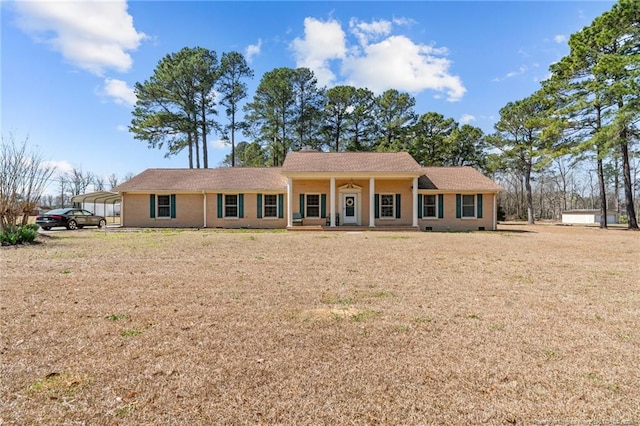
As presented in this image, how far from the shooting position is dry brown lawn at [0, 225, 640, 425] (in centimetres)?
245

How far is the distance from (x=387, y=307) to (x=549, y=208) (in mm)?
61419

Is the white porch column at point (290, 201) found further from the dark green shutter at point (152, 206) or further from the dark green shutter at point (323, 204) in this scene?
the dark green shutter at point (152, 206)

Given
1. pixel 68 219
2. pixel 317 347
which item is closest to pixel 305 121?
pixel 68 219

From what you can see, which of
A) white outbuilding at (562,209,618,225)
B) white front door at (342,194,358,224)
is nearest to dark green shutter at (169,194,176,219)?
white front door at (342,194,358,224)

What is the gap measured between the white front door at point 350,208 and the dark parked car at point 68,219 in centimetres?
1523

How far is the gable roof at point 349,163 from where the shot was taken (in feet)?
61.9

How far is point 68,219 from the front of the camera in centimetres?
1942

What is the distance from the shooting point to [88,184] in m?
51.8

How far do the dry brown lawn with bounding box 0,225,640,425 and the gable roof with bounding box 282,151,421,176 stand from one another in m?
12.2

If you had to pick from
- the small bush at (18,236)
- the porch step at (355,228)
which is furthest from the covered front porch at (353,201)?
the small bush at (18,236)

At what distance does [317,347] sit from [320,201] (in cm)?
1698

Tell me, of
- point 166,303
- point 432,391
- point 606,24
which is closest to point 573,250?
point 432,391

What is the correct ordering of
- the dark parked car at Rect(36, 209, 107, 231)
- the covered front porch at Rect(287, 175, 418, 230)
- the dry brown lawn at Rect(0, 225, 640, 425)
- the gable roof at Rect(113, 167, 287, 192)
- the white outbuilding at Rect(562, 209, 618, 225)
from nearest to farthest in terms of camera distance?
1. the dry brown lawn at Rect(0, 225, 640, 425)
2. the dark parked car at Rect(36, 209, 107, 231)
3. the covered front porch at Rect(287, 175, 418, 230)
4. the gable roof at Rect(113, 167, 287, 192)
5. the white outbuilding at Rect(562, 209, 618, 225)

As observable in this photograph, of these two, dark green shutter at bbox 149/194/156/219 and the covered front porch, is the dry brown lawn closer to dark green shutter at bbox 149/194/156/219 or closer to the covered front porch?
the covered front porch
